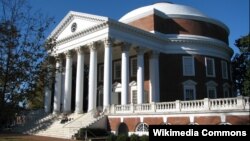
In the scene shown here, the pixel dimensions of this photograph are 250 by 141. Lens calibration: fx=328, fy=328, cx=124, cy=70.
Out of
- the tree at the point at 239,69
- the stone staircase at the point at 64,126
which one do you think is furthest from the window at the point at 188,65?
the stone staircase at the point at 64,126

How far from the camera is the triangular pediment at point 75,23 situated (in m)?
38.5

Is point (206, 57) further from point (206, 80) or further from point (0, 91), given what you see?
point (0, 91)

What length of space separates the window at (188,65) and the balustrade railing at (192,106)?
1370cm

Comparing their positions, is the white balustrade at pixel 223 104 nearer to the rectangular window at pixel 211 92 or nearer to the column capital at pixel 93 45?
the column capital at pixel 93 45

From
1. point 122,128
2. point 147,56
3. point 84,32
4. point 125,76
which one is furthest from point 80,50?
point 122,128

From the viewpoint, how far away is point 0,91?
45.9ft

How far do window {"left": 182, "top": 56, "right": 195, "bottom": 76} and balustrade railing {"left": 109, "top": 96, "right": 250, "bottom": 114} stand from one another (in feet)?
45.0

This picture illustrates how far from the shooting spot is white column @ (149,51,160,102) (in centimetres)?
4119

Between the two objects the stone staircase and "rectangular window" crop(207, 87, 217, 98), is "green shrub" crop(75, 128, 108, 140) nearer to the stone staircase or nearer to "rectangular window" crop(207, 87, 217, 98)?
the stone staircase

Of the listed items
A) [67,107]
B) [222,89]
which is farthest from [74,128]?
[222,89]

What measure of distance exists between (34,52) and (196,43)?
33.0 meters

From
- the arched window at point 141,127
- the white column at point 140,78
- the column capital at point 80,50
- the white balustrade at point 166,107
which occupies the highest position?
the column capital at point 80,50

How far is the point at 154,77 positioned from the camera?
4156 cm

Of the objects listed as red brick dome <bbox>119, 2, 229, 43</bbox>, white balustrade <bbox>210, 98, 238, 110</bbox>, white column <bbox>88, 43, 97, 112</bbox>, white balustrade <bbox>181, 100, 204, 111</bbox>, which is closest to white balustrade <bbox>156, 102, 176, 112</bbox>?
Answer: white balustrade <bbox>181, 100, 204, 111</bbox>
